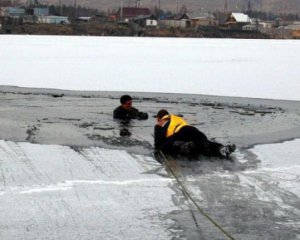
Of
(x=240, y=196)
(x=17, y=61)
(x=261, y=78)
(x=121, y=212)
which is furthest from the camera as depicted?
(x=17, y=61)

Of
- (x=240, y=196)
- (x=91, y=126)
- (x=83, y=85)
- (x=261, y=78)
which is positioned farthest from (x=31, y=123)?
(x=261, y=78)

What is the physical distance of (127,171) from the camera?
27.1 feet

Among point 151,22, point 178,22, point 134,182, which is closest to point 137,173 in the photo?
point 134,182

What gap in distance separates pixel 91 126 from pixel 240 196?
576 centimetres

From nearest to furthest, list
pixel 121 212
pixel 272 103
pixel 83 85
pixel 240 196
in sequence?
pixel 121 212 → pixel 240 196 → pixel 272 103 → pixel 83 85

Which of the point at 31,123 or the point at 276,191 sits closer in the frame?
the point at 276,191

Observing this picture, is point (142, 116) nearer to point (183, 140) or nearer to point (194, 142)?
point (183, 140)

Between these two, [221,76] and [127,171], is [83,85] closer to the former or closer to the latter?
[221,76]

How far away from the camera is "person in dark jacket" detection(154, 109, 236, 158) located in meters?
9.32

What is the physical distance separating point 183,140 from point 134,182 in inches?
79.6

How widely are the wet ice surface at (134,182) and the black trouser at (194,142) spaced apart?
0.29 metres

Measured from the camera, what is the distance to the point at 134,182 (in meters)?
7.64

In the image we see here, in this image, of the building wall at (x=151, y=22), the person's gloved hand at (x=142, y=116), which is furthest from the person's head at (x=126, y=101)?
the building wall at (x=151, y=22)

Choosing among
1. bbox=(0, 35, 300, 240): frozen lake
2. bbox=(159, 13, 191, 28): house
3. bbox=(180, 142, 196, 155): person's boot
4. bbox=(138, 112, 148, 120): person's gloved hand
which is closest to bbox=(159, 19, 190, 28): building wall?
bbox=(159, 13, 191, 28): house
